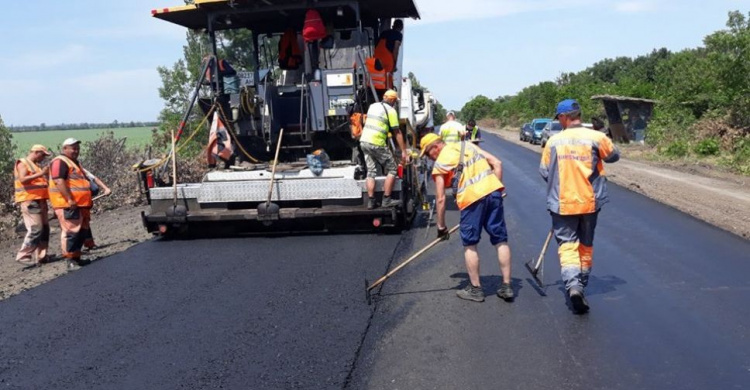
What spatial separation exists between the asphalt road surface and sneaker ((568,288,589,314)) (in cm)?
7

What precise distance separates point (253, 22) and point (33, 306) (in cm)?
560

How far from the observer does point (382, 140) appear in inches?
363

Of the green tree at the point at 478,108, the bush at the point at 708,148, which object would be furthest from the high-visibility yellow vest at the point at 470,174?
the green tree at the point at 478,108

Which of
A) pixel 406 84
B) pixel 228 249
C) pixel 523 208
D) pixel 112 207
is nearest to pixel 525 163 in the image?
pixel 406 84

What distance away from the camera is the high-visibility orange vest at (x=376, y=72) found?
9.91 metres

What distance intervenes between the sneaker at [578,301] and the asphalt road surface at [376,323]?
0.24 feet

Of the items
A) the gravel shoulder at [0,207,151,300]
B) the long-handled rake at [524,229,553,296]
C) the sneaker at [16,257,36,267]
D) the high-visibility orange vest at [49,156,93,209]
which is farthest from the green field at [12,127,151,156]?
the long-handled rake at [524,229,553,296]

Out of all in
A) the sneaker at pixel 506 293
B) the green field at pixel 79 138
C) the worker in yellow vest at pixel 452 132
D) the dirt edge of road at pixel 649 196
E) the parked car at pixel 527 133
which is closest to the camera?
the sneaker at pixel 506 293

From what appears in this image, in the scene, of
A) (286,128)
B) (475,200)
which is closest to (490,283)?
(475,200)

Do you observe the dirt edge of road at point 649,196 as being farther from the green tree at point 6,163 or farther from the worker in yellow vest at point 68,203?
the green tree at point 6,163

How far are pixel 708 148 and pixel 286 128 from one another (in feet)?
49.8

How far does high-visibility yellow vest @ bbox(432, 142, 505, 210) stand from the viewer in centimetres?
595

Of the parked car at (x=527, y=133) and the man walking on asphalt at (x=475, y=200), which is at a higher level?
the man walking on asphalt at (x=475, y=200)

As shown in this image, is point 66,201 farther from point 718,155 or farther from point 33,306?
point 718,155
